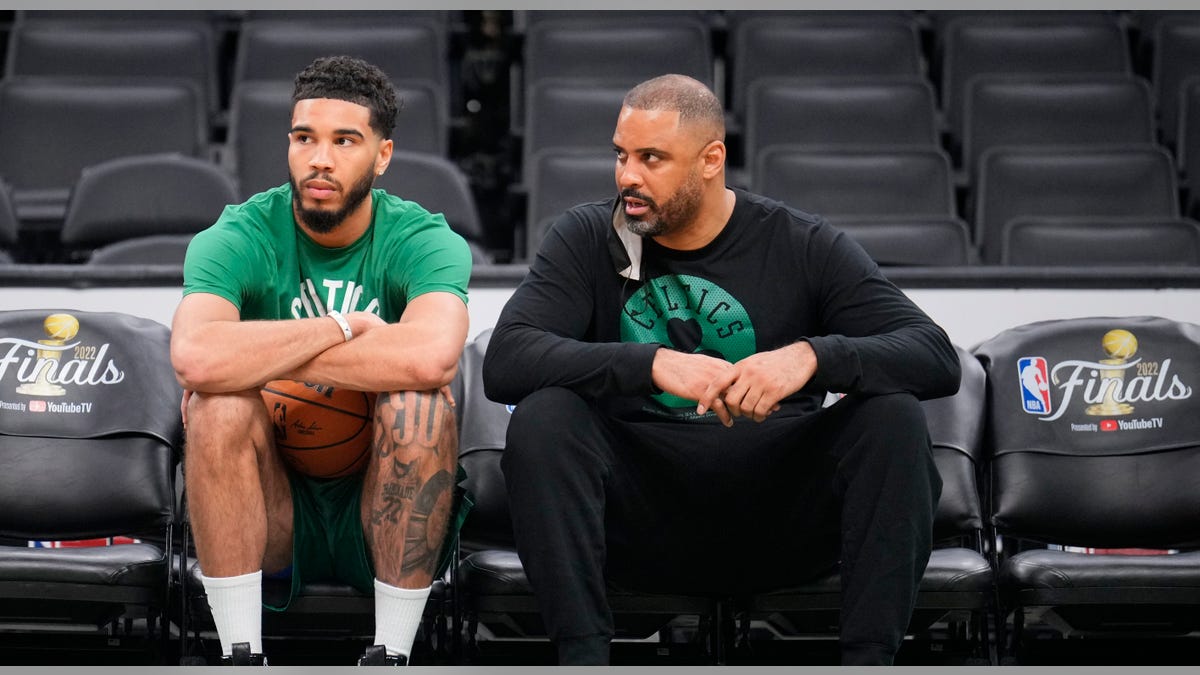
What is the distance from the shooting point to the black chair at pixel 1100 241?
4.26 metres

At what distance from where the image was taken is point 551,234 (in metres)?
2.58

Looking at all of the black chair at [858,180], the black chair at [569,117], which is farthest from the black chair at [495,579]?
the black chair at [569,117]

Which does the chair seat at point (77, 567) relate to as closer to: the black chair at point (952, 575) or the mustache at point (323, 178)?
the mustache at point (323, 178)

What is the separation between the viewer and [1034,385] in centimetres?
284

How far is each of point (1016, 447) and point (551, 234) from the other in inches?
40.7

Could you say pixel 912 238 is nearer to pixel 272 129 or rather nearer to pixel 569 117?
pixel 569 117

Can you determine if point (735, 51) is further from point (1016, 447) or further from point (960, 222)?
point (1016, 447)

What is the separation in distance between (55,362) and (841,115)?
10.5ft

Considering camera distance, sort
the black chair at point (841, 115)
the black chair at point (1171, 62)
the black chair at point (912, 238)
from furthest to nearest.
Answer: the black chair at point (1171, 62) → the black chair at point (841, 115) → the black chair at point (912, 238)

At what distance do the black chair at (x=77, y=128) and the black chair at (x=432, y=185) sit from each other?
4.03 feet

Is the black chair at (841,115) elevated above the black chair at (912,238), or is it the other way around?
the black chair at (841,115)

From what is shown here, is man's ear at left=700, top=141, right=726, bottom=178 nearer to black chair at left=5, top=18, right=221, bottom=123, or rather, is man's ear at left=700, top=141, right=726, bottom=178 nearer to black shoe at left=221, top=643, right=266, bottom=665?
black shoe at left=221, top=643, right=266, bottom=665

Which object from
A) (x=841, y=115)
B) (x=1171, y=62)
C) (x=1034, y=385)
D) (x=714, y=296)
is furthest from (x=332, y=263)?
(x=1171, y=62)

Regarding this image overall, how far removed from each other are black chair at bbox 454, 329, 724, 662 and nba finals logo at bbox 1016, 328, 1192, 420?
84 cm
